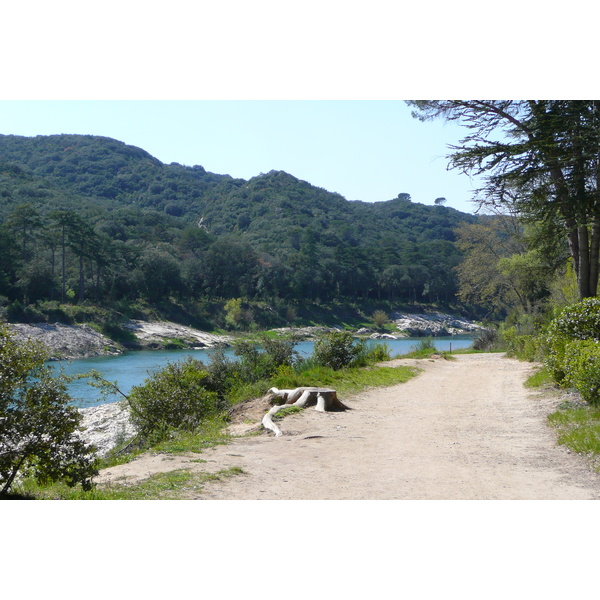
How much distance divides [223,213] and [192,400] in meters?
95.6

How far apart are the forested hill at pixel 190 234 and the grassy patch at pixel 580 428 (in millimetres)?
46272

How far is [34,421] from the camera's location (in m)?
5.37

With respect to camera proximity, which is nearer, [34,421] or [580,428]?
[34,421]

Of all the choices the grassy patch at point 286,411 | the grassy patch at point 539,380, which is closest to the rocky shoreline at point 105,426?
the grassy patch at point 286,411

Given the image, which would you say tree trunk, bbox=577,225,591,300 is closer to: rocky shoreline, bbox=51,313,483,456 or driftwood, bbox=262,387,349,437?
driftwood, bbox=262,387,349,437

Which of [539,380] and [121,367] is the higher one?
[539,380]

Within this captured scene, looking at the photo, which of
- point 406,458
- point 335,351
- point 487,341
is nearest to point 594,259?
point 335,351

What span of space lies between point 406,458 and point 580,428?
255cm

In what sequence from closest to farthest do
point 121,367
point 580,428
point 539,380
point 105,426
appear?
point 580,428 → point 539,380 → point 105,426 → point 121,367

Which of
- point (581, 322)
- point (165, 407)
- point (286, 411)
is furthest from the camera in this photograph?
point (581, 322)

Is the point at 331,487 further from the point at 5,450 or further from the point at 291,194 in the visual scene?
the point at 291,194

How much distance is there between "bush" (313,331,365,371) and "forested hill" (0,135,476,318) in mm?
37244

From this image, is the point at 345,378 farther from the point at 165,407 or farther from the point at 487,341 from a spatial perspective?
the point at 487,341

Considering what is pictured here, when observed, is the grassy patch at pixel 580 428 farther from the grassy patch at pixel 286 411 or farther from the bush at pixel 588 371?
the grassy patch at pixel 286 411
